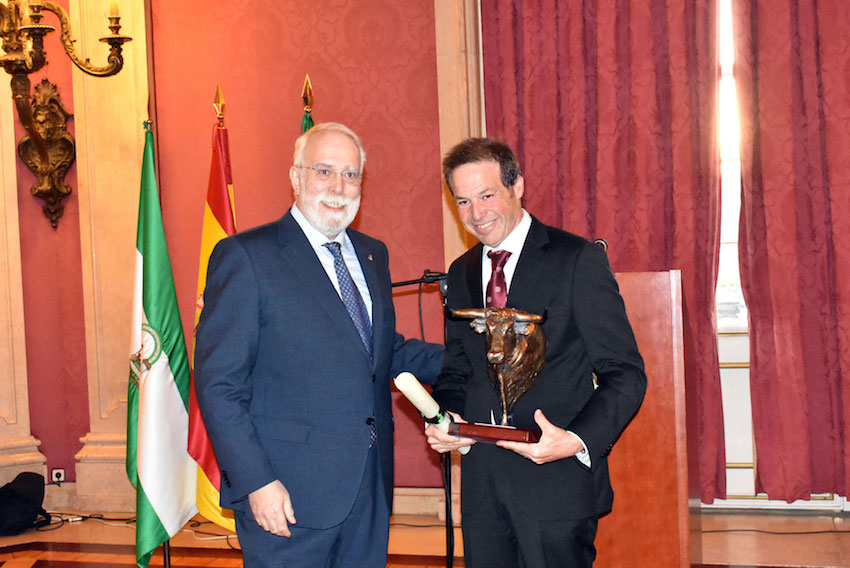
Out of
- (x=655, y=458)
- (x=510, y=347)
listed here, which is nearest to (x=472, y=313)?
(x=510, y=347)

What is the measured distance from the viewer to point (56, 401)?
16.6 feet

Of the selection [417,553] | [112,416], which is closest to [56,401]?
[112,416]

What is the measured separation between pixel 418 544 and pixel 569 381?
95.6 inches

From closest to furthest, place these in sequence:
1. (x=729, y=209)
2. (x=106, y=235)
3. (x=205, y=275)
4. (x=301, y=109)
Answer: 1. (x=205, y=275)
2. (x=729, y=209)
3. (x=301, y=109)
4. (x=106, y=235)

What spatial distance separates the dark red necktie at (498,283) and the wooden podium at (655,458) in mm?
804

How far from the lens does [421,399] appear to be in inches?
69.5

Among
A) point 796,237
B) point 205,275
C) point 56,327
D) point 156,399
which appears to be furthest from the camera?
point 56,327

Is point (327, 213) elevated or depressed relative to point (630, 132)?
depressed

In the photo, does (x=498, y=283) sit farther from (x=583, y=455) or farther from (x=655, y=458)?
(x=655, y=458)

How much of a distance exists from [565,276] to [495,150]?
1.23ft

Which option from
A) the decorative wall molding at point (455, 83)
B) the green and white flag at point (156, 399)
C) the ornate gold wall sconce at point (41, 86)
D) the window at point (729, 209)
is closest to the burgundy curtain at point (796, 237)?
the window at point (729, 209)

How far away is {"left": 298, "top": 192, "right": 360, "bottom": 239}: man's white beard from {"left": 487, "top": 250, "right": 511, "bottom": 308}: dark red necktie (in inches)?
16.1

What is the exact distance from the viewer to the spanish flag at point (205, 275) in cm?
362

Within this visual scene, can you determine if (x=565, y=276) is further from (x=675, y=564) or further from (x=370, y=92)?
(x=370, y=92)
